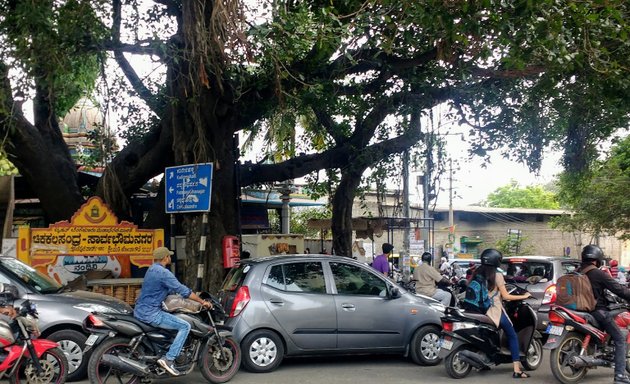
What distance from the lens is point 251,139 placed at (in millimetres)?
17938

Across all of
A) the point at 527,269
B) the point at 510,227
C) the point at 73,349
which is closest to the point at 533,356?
the point at 527,269

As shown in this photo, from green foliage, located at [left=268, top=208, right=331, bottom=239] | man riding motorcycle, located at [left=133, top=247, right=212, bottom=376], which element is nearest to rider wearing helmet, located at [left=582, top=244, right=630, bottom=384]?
man riding motorcycle, located at [left=133, top=247, right=212, bottom=376]

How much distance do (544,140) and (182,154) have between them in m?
8.56

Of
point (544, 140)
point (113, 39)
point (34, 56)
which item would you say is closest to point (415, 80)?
point (544, 140)

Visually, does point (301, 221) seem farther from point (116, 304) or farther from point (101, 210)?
point (116, 304)

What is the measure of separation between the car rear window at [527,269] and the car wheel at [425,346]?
2093 mm

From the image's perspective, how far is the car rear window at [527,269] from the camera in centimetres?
1033

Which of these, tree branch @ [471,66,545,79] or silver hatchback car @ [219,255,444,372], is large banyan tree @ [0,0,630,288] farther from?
silver hatchback car @ [219,255,444,372]

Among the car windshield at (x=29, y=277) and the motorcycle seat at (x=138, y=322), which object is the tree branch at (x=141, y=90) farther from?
the motorcycle seat at (x=138, y=322)

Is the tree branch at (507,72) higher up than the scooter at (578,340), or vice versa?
the tree branch at (507,72)

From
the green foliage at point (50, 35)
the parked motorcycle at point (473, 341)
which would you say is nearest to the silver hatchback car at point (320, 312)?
the parked motorcycle at point (473, 341)

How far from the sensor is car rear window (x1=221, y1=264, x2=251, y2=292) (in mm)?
8362

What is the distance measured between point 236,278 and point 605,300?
4612 mm

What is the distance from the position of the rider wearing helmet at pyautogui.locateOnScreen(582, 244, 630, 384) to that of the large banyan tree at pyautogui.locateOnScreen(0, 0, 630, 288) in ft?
9.99
